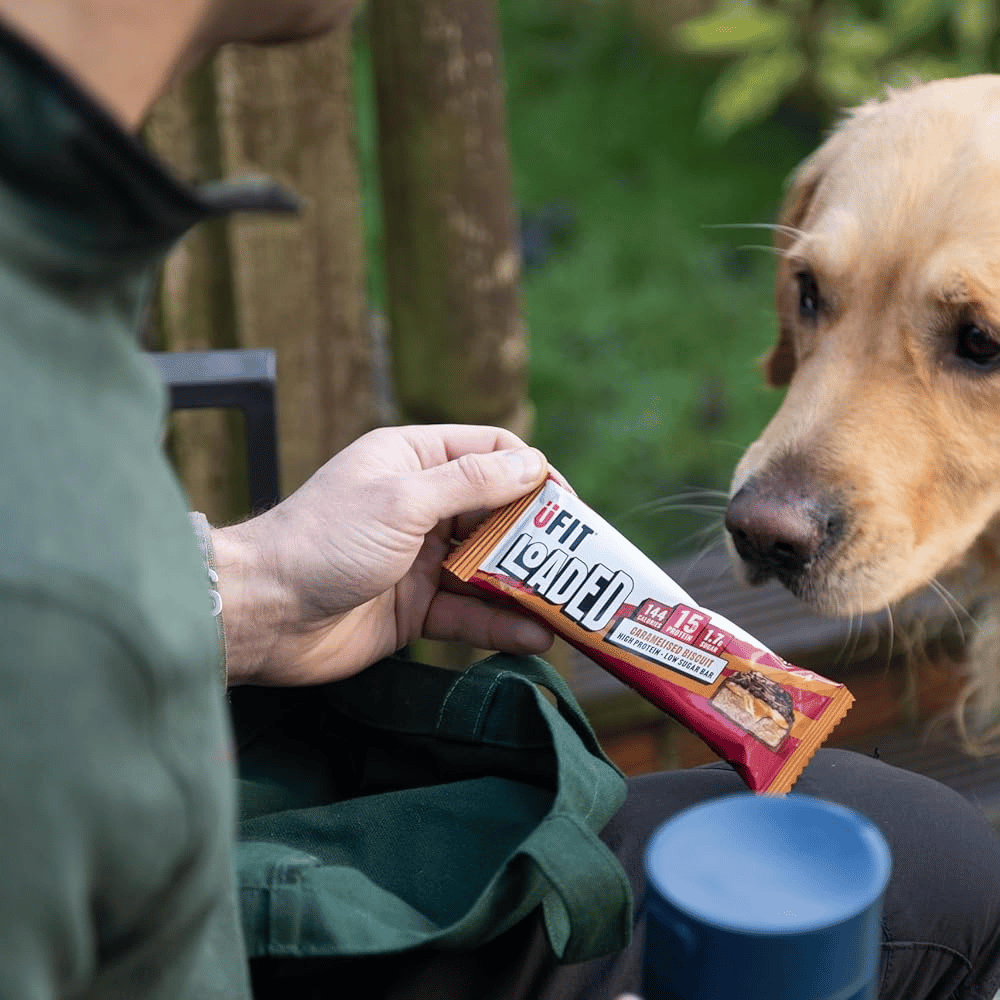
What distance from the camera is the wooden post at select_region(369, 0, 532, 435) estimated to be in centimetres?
244

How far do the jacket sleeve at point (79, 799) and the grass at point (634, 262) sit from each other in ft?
9.26

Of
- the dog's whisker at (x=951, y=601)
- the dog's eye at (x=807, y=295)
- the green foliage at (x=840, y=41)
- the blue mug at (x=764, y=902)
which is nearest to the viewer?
the blue mug at (x=764, y=902)

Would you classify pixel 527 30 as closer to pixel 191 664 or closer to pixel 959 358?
pixel 959 358

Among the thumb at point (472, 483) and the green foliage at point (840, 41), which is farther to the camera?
the green foliage at point (840, 41)

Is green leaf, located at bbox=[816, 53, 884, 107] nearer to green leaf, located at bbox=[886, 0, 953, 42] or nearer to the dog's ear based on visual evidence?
green leaf, located at bbox=[886, 0, 953, 42]

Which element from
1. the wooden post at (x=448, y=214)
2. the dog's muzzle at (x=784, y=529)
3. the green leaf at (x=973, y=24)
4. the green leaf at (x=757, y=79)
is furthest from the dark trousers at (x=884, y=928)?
the green leaf at (x=757, y=79)

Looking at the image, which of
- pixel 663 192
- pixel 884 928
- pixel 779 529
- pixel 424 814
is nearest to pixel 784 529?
pixel 779 529

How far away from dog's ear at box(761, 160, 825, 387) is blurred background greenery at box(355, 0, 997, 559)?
481mm

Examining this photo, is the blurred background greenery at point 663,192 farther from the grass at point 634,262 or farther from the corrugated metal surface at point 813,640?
the corrugated metal surface at point 813,640

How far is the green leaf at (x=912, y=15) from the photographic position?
3.32 m

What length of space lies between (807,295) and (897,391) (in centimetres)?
30

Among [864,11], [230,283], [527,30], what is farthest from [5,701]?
[527,30]

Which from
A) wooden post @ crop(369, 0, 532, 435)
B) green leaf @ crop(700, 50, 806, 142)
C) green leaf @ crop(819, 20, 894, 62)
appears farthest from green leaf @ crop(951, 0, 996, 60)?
wooden post @ crop(369, 0, 532, 435)

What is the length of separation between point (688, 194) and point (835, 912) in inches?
172
